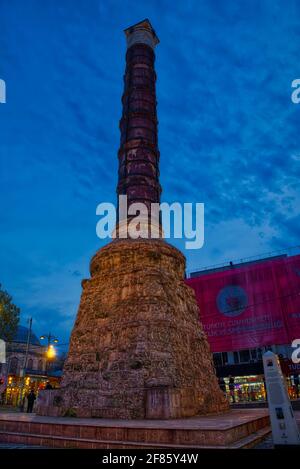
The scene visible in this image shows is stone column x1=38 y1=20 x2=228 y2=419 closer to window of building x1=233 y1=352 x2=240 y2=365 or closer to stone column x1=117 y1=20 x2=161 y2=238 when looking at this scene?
stone column x1=117 y1=20 x2=161 y2=238

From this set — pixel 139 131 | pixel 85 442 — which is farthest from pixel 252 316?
pixel 85 442

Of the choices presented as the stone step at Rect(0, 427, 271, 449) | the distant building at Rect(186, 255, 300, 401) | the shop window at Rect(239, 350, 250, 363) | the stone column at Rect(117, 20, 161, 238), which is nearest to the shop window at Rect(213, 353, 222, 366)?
the distant building at Rect(186, 255, 300, 401)

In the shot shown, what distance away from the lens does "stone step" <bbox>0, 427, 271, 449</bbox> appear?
4.39m

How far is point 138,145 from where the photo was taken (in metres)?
14.1

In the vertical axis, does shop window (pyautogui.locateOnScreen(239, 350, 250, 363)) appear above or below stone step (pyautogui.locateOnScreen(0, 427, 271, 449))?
above

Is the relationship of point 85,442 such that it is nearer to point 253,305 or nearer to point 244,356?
point 253,305

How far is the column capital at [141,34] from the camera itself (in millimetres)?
17344

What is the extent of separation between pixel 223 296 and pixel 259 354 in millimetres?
4632

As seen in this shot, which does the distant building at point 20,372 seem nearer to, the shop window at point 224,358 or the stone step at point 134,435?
the shop window at point 224,358

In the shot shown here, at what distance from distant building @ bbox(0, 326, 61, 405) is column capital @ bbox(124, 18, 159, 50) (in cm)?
1970

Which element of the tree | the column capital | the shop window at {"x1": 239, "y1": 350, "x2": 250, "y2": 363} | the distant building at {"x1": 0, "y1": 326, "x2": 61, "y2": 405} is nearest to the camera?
the column capital

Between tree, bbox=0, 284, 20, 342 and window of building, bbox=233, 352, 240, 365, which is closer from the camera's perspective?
tree, bbox=0, 284, 20, 342

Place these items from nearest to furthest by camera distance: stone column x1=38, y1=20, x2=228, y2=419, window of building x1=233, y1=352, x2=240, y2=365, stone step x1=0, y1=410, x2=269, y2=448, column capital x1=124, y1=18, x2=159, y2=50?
stone step x1=0, y1=410, x2=269, y2=448
stone column x1=38, y1=20, x2=228, y2=419
column capital x1=124, y1=18, x2=159, y2=50
window of building x1=233, y1=352, x2=240, y2=365
